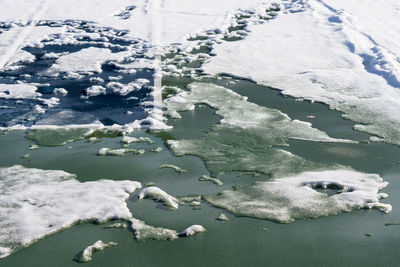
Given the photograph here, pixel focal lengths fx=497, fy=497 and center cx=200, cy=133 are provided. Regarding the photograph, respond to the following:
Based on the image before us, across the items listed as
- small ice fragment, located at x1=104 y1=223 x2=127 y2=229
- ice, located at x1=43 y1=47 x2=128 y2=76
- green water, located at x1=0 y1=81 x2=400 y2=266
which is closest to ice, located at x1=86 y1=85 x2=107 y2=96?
ice, located at x1=43 y1=47 x2=128 y2=76

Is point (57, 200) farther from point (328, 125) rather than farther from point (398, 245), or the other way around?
point (328, 125)

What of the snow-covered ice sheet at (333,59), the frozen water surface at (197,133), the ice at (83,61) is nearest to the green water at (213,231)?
the frozen water surface at (197,133)

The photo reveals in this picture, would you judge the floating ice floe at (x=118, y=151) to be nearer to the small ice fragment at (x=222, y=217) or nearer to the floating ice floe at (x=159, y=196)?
the floating ice floe at (x=159, y=196)

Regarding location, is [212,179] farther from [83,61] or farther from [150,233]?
[83,61]

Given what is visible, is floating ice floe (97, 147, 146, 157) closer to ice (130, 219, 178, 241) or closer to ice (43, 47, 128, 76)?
ice (130, 219, 178, 241)

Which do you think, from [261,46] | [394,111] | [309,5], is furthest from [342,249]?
[309,5]

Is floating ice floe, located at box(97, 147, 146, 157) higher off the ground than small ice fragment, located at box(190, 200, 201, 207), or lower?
lower
